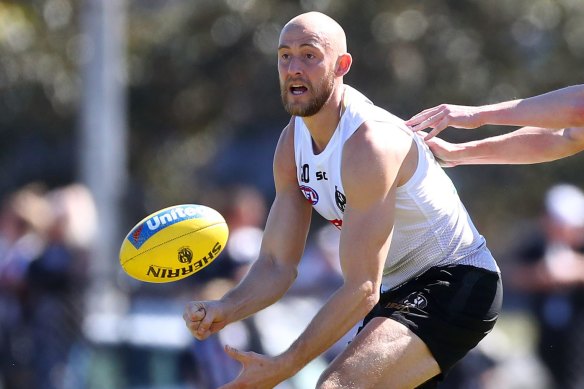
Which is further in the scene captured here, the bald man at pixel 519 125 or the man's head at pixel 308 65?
the bald man at pixel 519 125

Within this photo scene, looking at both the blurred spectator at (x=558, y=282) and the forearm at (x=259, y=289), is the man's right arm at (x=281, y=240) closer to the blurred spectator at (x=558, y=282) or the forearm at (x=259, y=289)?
the forearm at (x=259, y=289)

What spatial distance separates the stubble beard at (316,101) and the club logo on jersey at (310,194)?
0.42 m

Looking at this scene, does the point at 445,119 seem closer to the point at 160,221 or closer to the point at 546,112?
the point at 546,112

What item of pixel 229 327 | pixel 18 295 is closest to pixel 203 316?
pixel 229 327

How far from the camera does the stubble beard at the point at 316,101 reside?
6.10 meters

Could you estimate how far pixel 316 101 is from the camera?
6.10 m

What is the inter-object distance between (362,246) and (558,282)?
15.1ft

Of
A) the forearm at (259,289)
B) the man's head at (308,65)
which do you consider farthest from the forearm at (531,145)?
the forearm at (259,289)

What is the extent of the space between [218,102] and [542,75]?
5288mm

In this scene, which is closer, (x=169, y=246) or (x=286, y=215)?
(x=169, y=246)

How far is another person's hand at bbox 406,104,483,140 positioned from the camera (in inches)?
250

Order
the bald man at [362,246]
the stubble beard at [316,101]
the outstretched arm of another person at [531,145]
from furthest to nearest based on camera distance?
the outstretched arm of another person at [531,145], the stubble beard at [316,101], the bald man at [362,246]

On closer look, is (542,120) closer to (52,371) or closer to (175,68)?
(52,371)

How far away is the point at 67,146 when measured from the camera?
2105 cm
